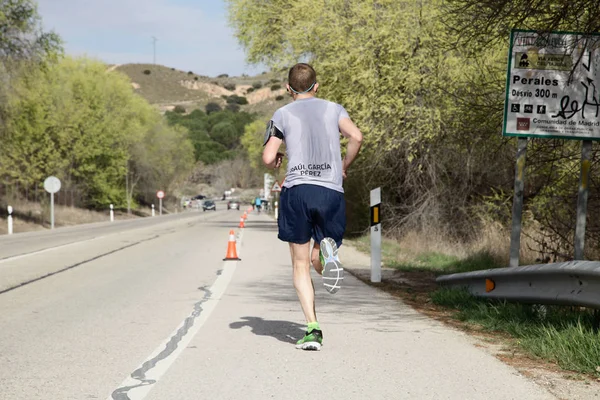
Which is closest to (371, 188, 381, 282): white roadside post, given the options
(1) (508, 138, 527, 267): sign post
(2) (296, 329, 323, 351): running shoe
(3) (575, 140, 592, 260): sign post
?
(1) (508, 138, 527, 267): sign post

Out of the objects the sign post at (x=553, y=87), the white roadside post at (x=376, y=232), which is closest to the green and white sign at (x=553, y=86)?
the sign post at (x=553, y=87)

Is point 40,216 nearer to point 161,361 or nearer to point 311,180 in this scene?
point 161,361

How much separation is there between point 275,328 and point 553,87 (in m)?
3.77

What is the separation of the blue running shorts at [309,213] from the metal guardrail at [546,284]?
1789mm

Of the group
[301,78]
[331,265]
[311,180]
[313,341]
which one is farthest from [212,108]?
[331,265]

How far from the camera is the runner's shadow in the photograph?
676 centimetres

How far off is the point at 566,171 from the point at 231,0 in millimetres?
19930

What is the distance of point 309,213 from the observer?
5.93 metres

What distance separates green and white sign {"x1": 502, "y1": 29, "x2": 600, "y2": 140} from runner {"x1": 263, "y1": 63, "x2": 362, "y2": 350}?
8.64ft

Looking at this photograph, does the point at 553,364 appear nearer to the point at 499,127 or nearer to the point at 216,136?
the point at 499,127

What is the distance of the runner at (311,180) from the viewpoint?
5.89 metres

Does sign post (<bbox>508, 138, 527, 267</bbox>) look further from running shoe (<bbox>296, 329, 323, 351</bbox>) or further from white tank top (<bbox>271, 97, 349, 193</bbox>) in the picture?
running shoe (<bbox>296, 329, 323, 351</bbox>)

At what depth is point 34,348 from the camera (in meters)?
6.20

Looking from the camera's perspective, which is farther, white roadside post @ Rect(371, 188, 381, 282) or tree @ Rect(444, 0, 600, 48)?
white roadside post @ Rect(371, 188, 381, 282)
